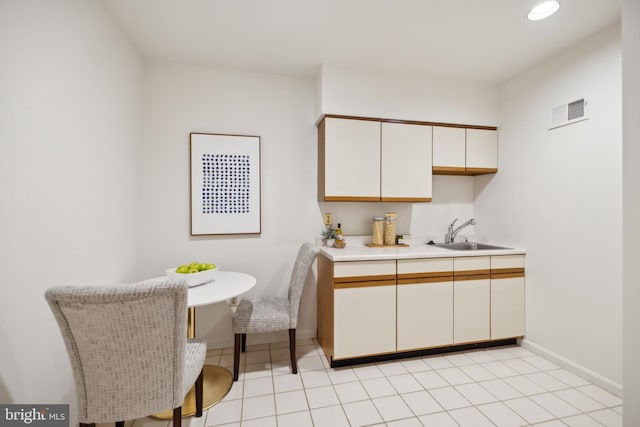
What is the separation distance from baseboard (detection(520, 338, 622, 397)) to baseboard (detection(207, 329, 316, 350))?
2.02 metres

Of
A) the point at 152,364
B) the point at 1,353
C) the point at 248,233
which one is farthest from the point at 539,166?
the point at 1,353

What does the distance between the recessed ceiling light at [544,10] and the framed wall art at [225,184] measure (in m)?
2.27

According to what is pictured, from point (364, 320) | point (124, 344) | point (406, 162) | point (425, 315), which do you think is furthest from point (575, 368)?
point (124, 344)

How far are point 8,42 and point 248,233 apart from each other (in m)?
1.91

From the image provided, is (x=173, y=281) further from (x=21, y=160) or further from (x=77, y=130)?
(x=77, y=130)

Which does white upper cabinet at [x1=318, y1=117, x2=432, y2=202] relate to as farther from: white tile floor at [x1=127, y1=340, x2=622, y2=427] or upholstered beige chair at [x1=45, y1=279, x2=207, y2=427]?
upholstered beige chair at [x1=45, y1=279, x2=207, y2=427]

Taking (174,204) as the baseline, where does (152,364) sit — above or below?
below

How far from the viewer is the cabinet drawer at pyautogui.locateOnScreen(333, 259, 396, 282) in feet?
7.59

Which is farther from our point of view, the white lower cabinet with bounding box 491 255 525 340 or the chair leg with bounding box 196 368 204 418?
the white lower cabinet with bounding box 491 255 525 340

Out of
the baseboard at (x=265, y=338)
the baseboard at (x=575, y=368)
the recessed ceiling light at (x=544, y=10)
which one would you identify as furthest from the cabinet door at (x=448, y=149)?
the baseboard at (x=265, y=338)

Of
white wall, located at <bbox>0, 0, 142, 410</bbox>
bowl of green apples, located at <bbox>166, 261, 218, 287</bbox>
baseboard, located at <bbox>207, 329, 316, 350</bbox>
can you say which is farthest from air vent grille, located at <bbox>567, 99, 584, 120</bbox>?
white wall, located at <bbox>0, 0, 142, 410</bbox>

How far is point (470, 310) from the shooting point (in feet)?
8.47

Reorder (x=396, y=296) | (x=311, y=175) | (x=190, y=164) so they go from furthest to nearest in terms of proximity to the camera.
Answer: (x=311, y=175) < (x=190, y=164) < (x=396, y=296)

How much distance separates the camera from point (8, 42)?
3.88 feet
